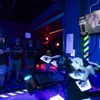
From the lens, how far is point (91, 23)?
3018mm

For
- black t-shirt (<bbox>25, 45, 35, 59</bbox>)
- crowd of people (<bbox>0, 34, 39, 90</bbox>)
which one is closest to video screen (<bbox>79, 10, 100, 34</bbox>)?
crowd of people (<bbox>0, 34, 39, 90</bbox>)

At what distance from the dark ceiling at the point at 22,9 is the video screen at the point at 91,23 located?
206cm

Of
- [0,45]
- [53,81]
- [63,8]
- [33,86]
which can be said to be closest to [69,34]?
[63,8]

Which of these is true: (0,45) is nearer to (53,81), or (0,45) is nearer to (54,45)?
(53,81)

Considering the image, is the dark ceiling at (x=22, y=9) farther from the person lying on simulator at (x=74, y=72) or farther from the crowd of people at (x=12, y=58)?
the person lying on simulator at (x=74, y=72)

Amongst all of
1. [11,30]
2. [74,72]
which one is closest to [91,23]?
[74,72]

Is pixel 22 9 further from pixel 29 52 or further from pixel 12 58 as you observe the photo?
pixel 12 58

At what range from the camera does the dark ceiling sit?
5700mm

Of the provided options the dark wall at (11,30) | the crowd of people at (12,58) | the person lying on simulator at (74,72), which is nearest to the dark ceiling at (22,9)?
the dark wall at (11,30)

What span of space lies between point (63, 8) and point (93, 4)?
1108mm

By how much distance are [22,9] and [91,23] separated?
4.32 m

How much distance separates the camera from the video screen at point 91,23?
287cm

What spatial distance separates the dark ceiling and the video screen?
81.2 inches

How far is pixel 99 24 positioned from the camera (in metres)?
2.82
